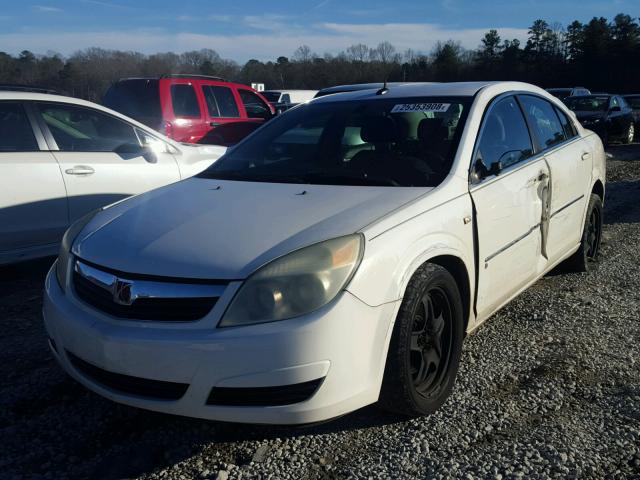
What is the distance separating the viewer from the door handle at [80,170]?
528cm

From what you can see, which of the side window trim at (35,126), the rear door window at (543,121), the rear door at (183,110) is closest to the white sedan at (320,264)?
the rear door window at (543,121)

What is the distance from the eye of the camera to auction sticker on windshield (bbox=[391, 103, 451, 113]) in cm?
370

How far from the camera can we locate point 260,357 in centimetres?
228

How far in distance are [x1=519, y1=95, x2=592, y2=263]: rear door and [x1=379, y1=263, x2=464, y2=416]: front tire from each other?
4.44 ft

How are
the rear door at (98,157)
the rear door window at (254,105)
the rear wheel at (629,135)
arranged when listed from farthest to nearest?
the rear wheel at (629,135) → the rear door window at (254,105) → the rear door at (98,157)

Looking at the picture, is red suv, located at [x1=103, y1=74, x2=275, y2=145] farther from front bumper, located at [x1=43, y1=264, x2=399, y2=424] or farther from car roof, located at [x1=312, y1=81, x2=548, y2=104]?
front bumper, located at [x1=43, y1=264, x2=399, y2=424]

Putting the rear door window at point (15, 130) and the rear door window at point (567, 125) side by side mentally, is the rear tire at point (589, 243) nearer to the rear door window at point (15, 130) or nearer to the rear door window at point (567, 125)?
the rear door window at point (567, 125)

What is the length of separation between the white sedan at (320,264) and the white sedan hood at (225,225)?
11 millimetres

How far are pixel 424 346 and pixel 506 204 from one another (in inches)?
41.8

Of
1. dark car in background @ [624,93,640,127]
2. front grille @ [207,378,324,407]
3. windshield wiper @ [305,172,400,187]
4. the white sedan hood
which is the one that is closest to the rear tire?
windshield wiper @ [305,172,400,187]

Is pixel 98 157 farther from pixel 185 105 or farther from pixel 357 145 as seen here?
pixel 185 105

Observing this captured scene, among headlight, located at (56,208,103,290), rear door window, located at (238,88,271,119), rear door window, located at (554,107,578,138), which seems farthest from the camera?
rear door window, located at (238,88,271,119)

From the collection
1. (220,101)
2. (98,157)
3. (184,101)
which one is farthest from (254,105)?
(98,157)

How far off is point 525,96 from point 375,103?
1.17 meters
